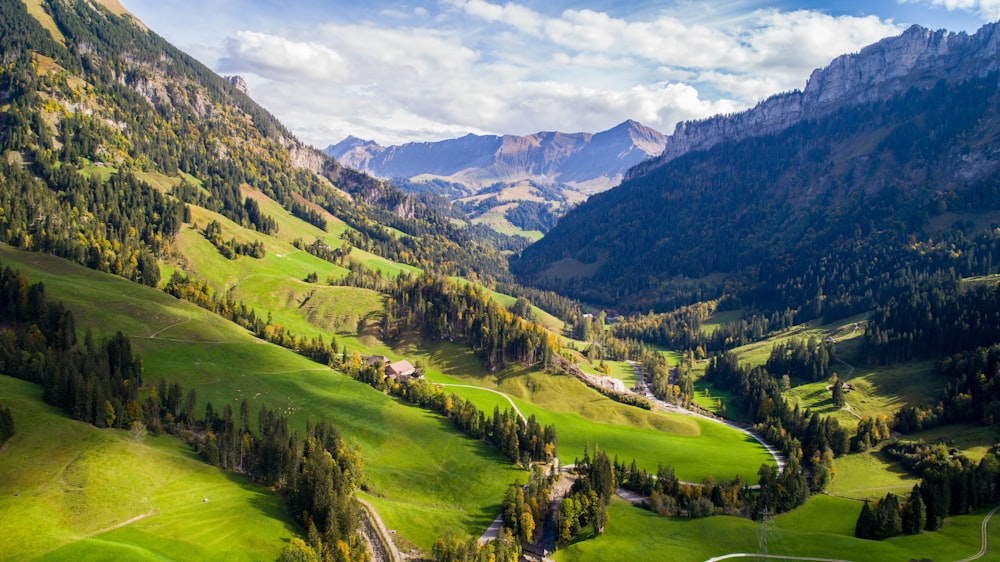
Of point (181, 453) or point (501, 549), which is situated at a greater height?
point (181, 453)

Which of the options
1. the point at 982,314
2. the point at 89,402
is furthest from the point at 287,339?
the point at 982,314

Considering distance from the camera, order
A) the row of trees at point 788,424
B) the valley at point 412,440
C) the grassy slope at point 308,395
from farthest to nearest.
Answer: the row of trees at point 788,424
the grassy slope at point 308,395
the valley at point 412,440

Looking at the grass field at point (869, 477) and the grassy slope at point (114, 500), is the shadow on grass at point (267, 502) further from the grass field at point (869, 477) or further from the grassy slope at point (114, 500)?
the grass field at point (869, 477)

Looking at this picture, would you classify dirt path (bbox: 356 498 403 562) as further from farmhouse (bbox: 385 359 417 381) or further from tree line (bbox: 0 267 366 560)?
farmhouse (bbox: 385 359 417 381)

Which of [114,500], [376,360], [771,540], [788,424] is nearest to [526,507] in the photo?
[771,540]

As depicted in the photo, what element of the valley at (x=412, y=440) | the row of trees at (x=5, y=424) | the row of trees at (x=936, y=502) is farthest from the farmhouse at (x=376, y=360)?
the row of trees at (x=936, y=502)

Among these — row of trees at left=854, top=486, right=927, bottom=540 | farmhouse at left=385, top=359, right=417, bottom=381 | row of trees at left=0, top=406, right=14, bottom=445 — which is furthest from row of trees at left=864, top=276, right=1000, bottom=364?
row of trees at left=0, top=406, right=14, bottom=445

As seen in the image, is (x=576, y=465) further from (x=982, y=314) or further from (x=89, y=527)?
(x=982, y=314)
